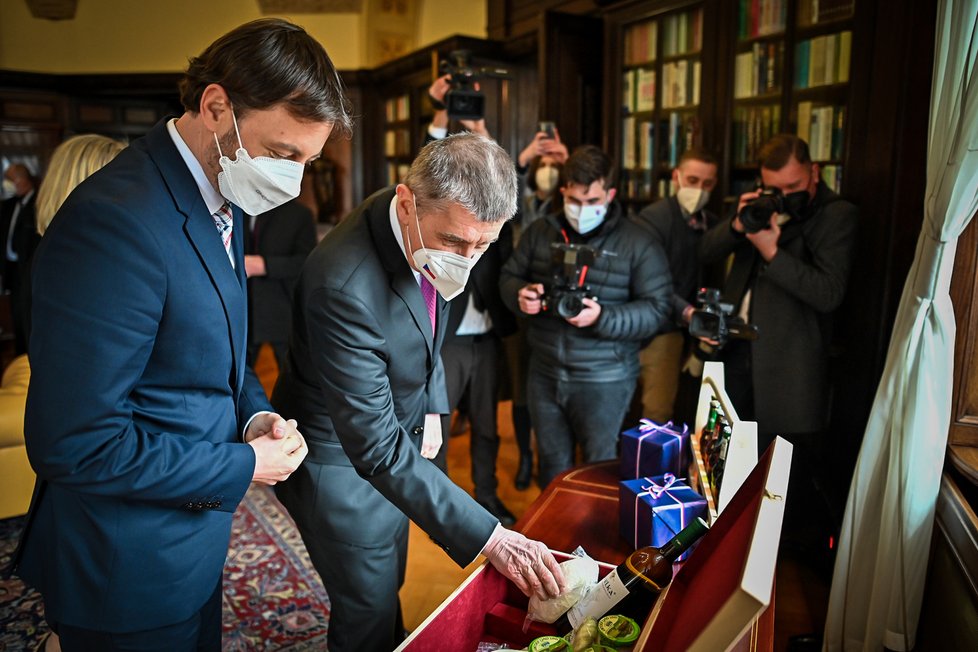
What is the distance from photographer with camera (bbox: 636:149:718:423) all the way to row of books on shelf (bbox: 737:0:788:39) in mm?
560

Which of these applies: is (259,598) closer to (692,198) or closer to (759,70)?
(692,198)

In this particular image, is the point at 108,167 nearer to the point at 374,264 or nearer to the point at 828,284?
the point at 374,264

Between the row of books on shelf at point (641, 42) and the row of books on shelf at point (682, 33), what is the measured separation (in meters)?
0.07

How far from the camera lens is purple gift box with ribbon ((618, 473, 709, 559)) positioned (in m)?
1.39

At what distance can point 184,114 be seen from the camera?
1.20 m

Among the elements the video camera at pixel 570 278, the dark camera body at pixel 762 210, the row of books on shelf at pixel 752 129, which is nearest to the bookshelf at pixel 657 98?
the row of books on shelf at pixel 752 129

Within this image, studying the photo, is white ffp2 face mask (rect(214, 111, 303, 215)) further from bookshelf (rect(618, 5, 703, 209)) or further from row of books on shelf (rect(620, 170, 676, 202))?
row of books on shelf (rect(620, 170, 676, 202))

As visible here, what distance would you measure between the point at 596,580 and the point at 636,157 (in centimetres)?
303

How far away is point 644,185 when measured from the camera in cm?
391

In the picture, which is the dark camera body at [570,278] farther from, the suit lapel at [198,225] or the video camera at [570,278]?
the suit lapel at [198,225]

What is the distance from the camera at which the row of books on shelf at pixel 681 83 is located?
3.52 metres

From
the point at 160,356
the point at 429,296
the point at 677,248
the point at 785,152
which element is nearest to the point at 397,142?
the point at 677,248

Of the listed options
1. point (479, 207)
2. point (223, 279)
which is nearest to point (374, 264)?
point (479, 207)

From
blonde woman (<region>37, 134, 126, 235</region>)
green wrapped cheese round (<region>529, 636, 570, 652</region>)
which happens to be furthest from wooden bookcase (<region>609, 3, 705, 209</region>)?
green wrapped cheese round (<region>529, 636, 570, 652</region>)
